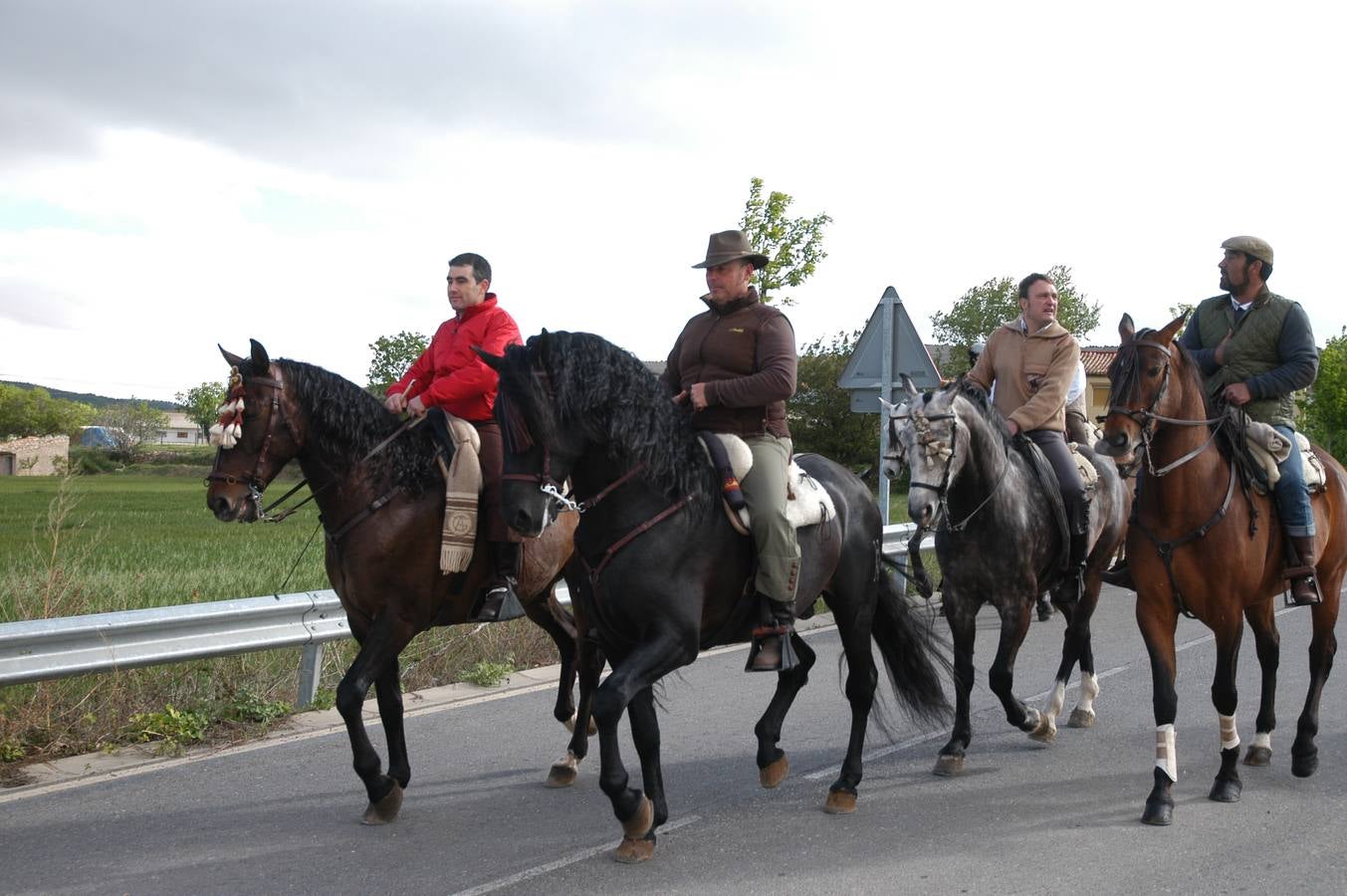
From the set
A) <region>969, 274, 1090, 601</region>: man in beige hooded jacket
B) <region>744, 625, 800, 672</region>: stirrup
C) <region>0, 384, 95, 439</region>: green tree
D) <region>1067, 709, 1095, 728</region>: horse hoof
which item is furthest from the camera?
<region>0, 384, 95, 439</region>: green tree

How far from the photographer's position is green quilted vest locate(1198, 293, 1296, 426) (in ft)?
21.0

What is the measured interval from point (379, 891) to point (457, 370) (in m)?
2.79

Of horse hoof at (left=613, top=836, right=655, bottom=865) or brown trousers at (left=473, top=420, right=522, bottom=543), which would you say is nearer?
horse hoof at (left=613, top=836, right=655, bottom=865)

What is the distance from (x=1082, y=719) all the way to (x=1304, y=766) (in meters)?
1.41

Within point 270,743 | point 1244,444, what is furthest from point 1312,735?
point 270,743

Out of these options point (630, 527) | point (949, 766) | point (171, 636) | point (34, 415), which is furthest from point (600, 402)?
point (34, 415)

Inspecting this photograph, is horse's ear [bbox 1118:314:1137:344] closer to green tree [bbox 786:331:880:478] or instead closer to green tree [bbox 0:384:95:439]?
green tree [bbox 786:331:880:478]

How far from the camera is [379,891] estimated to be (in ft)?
15.1

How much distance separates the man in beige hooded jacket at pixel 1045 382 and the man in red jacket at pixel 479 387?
3.10m

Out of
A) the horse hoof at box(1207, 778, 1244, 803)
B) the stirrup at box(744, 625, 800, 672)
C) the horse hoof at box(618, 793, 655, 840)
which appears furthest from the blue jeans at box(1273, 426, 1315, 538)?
the horse hoof at box(618, 793, 655, 840)

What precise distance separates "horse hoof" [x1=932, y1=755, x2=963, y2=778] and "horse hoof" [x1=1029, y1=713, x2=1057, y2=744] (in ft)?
2.72

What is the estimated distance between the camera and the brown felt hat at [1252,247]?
250 inches

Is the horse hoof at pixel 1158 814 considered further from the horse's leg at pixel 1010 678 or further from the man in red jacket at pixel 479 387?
the man in red jacket at pixel 479 387

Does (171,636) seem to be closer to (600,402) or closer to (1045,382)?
(600,402)
